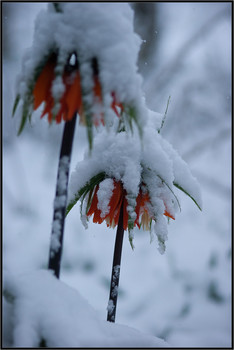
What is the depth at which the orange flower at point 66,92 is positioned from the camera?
0.31 m

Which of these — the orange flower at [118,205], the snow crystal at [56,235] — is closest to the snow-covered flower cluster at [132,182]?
the orange flower at [118,205]

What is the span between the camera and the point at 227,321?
6.16ft

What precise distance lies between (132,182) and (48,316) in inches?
7.5

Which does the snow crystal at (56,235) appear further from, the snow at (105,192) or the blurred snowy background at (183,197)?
the blurred snowy background at (183,197)

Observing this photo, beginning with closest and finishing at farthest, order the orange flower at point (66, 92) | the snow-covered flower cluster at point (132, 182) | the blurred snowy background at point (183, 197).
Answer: the orange flower at point (66, 92) → the snow-covered flower cluster at point (132, 182) → the blurred snowy background at point (183, 197)

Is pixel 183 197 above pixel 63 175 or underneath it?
underneath

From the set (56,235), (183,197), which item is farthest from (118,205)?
(183,197)

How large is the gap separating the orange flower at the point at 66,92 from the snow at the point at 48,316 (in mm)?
177

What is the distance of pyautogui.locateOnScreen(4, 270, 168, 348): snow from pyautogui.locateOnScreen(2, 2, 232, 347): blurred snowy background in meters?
1.24

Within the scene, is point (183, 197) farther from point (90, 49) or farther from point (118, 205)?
point (90, 49)

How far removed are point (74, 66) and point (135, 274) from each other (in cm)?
217

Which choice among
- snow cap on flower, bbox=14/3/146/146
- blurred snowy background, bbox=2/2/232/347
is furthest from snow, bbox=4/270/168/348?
blurred snowy background, bbox=2/2/232/347

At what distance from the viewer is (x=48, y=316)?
34 cm

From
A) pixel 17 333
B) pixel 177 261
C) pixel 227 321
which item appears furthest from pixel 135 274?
pixel 17 333
